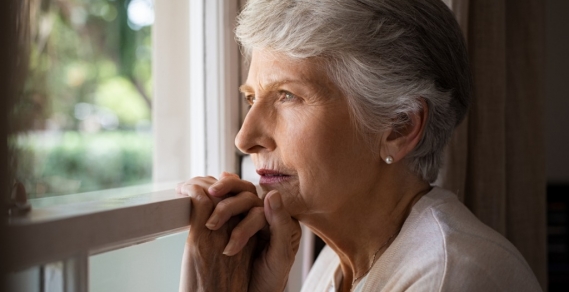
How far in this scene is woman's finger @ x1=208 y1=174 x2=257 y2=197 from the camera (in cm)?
109

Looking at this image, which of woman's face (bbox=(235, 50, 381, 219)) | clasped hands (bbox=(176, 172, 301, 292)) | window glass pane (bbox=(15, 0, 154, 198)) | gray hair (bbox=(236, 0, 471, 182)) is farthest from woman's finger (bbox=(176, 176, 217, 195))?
gray hair (bbox=(236, 0, 471, 182))

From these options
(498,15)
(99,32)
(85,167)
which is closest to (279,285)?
(85,167)

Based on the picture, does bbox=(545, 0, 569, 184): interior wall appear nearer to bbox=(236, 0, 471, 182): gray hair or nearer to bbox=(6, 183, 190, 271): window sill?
bbox=(236, 0, 471, 182): gray hair

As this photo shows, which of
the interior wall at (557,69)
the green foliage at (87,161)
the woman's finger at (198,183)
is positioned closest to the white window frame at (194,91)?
the green foliage at (87,161)

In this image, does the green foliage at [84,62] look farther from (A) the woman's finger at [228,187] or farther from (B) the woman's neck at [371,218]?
(B) the woman's neck at [371,218]

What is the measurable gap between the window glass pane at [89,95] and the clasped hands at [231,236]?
0.73 feet

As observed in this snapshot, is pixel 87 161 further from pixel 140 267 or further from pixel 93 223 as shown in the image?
pixel 93 223

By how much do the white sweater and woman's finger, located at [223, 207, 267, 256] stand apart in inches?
10.6

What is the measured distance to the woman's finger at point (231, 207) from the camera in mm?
1048

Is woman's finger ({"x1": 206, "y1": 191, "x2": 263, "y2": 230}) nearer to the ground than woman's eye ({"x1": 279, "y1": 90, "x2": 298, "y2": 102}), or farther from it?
nearer to the ground

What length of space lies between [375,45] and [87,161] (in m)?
0.66

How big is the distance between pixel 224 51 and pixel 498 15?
0.91m

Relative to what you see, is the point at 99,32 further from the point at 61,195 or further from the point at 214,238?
the point at 214,238

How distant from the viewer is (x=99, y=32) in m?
1.15
